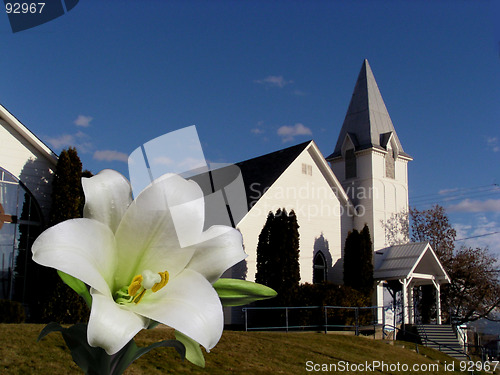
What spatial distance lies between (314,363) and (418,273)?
16.7m

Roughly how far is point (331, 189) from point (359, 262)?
4.33m

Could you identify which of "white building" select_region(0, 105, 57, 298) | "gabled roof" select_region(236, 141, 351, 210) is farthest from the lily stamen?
"gabled roof" select_region(236, 141, 351, 210)

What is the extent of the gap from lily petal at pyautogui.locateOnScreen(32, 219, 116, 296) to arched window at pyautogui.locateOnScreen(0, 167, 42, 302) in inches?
673

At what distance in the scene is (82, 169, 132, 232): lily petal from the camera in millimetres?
998

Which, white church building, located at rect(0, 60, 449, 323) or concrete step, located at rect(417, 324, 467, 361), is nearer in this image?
white church building, located at rect(0, 60, 449, 323)

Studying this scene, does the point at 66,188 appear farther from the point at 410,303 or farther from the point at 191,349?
the point at 410,303

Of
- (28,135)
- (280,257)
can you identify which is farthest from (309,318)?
(28,135)

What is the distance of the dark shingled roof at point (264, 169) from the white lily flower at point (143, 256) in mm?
23228

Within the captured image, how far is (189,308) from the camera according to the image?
96 centimetres

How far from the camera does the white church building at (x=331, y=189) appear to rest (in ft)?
58.3

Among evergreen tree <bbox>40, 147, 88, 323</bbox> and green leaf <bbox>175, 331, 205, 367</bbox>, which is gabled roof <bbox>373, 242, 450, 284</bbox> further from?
green leaf <bbox>175, 331, 205, 367</bbox>

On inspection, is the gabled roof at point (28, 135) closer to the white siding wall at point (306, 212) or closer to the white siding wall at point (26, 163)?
the white siding wall at point (26, 163)

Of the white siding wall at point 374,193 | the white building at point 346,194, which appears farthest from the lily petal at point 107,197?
the white siding wall at point 374,193

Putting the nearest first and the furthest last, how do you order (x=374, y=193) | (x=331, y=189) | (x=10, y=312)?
(x=10, y=312) → (x=331, y=189) → (x=374, y=193)
